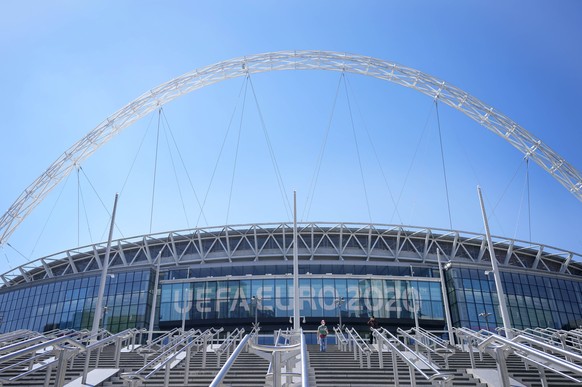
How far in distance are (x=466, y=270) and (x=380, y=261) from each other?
10.1 m

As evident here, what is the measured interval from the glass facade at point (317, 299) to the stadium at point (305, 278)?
101 mm

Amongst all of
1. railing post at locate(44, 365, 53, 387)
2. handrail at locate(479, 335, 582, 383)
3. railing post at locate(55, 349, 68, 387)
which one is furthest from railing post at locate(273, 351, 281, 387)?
railing post at locate(44, 365, 53, 387)

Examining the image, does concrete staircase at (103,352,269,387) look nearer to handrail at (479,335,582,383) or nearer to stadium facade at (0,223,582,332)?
handrail at (479,335,582,383)

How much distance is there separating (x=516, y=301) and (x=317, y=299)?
69.1 feet

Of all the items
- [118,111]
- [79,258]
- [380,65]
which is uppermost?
[380,65]

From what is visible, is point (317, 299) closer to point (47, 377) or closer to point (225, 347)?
point (225, 347)

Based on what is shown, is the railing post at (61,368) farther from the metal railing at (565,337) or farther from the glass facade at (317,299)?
the glass facade at (317,299)

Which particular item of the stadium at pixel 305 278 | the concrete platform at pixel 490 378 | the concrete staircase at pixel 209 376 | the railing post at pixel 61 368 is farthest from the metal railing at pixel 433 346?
the stadium at pixel 305 278

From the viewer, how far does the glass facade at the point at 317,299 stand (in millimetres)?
46250

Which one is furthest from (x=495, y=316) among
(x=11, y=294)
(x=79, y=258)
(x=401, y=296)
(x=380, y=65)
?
(x=11, y=294)

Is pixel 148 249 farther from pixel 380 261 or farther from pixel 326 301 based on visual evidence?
pixel 380 261

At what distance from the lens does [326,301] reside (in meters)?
46.4

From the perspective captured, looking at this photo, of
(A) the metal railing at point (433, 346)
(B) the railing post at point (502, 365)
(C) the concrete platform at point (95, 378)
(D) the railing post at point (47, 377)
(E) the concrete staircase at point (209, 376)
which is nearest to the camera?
(B) the railing post at point (502, 365)

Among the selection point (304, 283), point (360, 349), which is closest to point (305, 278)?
point (304, 283)
